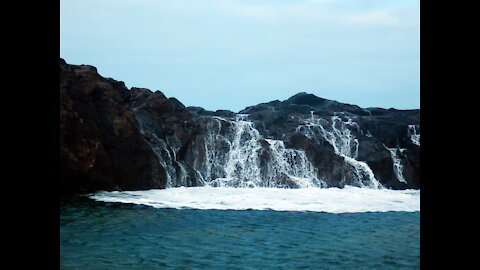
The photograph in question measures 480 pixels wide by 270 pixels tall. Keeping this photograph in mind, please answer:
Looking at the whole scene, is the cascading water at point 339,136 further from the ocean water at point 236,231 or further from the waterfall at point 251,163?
the ocean water at point 236,231

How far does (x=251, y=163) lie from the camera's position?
19.4 meters

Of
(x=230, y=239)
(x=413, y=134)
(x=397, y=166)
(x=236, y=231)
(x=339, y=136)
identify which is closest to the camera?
(x=230, y=239)

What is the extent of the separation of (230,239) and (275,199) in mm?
6135

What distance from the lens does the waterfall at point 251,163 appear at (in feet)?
61.7

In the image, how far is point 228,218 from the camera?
38.6 ft

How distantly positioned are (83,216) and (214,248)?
14.4 feet

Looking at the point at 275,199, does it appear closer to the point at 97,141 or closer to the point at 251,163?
the point at 251,163

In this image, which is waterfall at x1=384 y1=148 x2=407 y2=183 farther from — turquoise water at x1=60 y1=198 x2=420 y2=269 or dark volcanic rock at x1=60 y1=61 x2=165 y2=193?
dark volcanic rock at x1=60 y1=61 x2=165 y2=193

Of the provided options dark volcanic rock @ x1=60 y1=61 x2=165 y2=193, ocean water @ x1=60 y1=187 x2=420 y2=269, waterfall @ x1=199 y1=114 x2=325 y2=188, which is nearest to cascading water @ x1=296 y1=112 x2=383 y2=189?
waterfall @ x1=199 y1=114 x2=325 y2=188

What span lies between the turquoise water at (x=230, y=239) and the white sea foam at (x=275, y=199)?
31.9 inches

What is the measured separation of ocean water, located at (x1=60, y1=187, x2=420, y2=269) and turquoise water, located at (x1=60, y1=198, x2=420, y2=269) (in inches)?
0.7

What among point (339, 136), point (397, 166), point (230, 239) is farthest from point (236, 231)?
point (339, 136)
